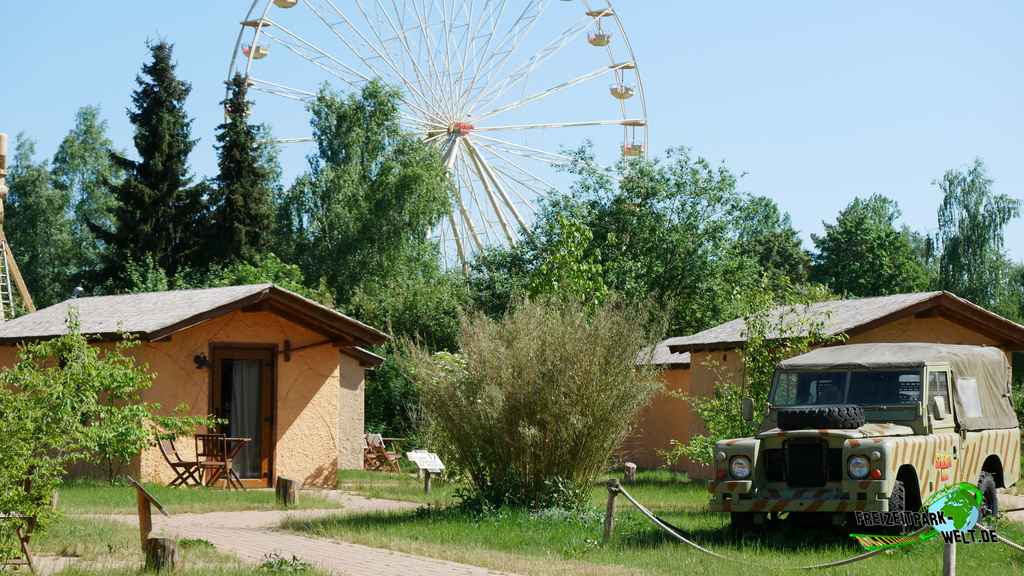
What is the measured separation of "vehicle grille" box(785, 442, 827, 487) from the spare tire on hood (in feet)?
0.77

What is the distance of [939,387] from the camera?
1295 centimetres

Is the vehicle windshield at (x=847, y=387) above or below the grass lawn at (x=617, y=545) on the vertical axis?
above

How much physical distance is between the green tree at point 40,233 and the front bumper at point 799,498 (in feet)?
146

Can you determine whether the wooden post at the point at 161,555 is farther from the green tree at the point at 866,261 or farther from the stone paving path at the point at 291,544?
the green tree at the point at 866,261

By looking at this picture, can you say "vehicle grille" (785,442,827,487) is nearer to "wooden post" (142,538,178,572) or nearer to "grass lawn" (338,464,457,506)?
"grass lawn" (338,464,457,506)

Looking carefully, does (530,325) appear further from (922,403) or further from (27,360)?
(27,360)

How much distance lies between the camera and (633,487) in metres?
20.5

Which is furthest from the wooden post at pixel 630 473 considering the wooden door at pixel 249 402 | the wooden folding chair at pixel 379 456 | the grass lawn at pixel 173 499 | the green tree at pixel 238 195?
the green tree at pixel 238 195

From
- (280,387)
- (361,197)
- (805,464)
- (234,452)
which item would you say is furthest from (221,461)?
(361,197)

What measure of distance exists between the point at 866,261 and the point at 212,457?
132ft

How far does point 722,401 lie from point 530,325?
421 centimetres

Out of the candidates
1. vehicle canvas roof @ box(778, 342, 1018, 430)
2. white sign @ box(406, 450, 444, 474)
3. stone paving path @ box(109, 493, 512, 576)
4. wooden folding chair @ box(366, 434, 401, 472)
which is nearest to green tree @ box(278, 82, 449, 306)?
wooden folding chair @ box(366, 434, 401, 472)

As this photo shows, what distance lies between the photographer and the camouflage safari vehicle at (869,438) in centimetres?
1161

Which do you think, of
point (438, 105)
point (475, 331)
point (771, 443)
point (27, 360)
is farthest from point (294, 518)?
point (438, 105)
